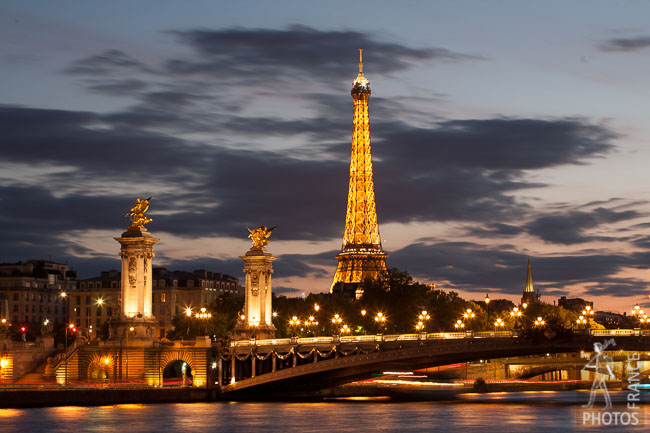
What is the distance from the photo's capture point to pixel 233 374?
106375mm

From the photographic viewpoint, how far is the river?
257 feet

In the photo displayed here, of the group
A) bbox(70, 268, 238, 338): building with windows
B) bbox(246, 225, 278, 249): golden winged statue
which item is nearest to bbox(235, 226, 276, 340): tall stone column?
bbox(246, 225, 278, 249): golden winged statue

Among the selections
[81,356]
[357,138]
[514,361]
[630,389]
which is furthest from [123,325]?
[357,138]

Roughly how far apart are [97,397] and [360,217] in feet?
347

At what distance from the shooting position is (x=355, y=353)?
101 metres

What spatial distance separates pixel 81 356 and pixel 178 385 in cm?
790

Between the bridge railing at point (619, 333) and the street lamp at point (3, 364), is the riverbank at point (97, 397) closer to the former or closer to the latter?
the street lamp at point (3, 364)

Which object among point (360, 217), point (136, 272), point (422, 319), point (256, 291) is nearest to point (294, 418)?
point (136, 272)

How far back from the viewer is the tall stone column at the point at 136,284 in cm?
10712

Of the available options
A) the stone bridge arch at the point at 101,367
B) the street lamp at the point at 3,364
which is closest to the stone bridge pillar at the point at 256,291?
the stone bridge arch at the point at 101,367

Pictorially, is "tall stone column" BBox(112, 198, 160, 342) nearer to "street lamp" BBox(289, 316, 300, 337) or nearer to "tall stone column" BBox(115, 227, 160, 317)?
"tall stone column" BBox(115, 227, 160, 317)

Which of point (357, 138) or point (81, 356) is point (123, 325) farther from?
point (357, 138)

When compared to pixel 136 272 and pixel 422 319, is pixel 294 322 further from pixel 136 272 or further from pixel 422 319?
pixel 136 272

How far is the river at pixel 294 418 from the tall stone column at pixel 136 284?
10.6 m
